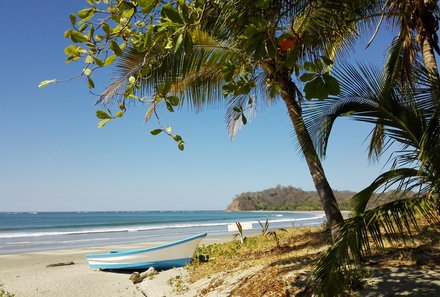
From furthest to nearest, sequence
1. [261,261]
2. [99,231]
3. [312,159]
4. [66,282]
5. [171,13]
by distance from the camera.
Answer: [99,231]
[66,282]
[261,261]
[312,159]
[171,13]

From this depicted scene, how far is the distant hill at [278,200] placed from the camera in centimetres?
10800

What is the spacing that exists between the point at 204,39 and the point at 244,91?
3.04 metres

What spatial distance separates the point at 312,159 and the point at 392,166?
1607 mm

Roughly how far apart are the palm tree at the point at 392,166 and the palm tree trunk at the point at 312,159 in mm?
757

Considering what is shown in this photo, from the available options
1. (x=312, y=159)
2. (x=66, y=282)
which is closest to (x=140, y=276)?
(x=66, y=282)

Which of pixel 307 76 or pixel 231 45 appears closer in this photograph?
pixel 307 76

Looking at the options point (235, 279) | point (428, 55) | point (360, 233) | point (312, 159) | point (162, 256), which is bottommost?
point (235, 279)

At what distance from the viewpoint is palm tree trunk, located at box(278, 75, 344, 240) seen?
4.98 m

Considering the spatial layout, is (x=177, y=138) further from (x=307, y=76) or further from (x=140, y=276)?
(x=140, y=276)

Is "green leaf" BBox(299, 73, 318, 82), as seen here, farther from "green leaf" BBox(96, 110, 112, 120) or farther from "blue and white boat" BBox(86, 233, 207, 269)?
"blue and white boat" BBox(86, 233, 207, 269)

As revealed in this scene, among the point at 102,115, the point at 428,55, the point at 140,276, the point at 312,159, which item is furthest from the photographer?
the point at 140,276

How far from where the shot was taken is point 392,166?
371 centimetres

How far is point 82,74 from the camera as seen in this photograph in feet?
7.19

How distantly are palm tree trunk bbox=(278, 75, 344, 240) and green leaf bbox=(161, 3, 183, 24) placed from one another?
10.6ft
